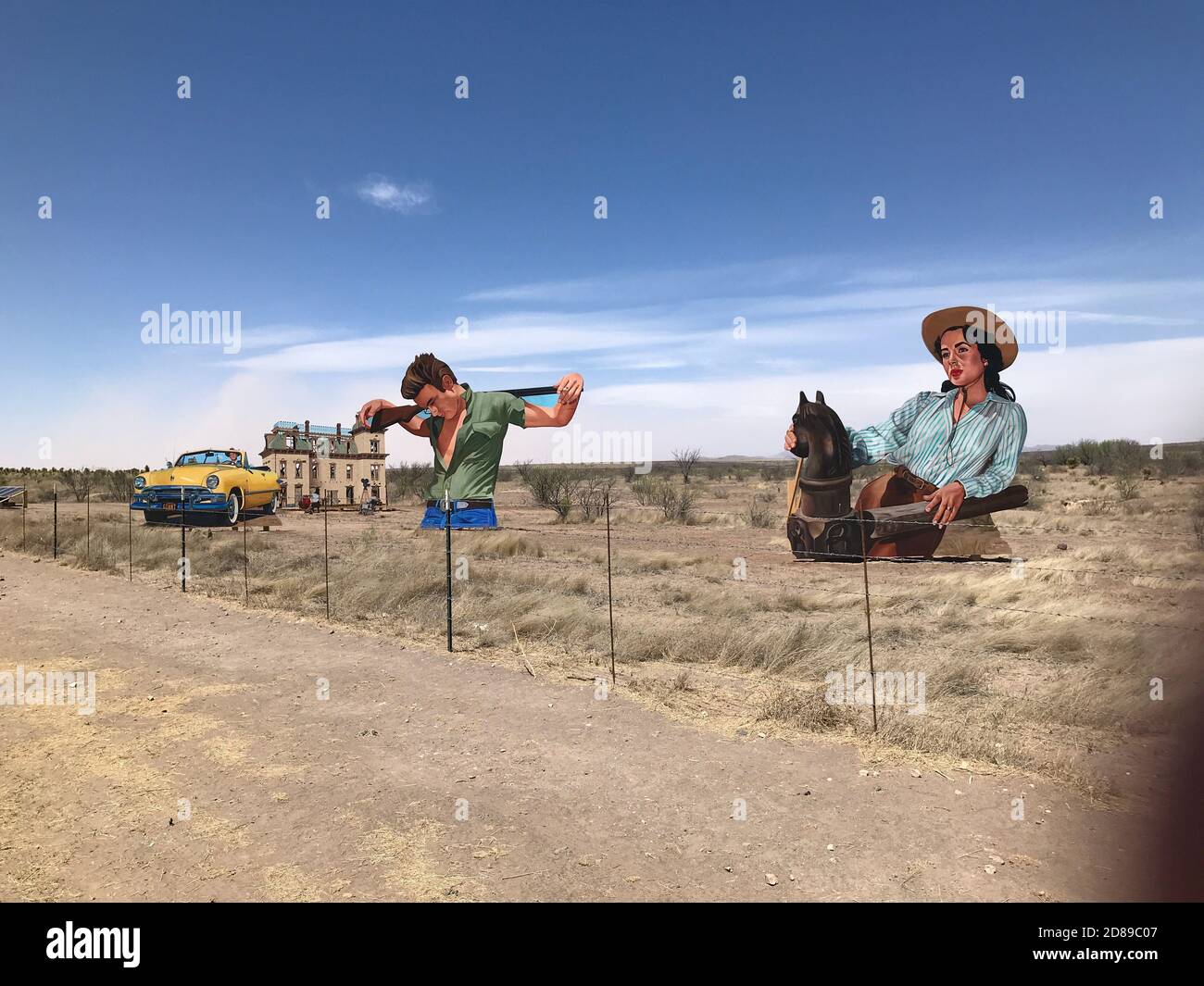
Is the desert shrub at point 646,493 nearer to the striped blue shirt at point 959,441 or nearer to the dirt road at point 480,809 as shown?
the striped blue shirt at point 959,441

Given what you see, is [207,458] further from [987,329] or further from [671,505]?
[987,329]

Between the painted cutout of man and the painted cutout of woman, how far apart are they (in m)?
11.8

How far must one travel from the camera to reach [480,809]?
523cm

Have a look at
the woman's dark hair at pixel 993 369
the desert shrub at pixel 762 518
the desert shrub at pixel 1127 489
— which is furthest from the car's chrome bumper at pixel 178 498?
the desert shrub at pixel 1127 489

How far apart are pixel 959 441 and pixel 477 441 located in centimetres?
1506

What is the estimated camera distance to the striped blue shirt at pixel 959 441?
643 inches

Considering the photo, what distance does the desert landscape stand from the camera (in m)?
4.34

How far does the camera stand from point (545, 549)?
70.9 ft

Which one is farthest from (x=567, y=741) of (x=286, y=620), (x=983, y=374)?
(x=983, y=374)
